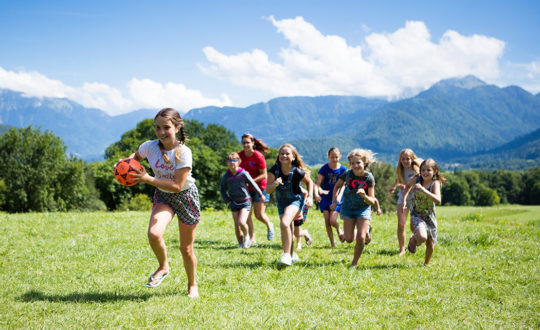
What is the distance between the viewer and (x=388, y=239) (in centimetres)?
1117

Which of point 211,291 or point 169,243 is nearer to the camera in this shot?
point 211,291

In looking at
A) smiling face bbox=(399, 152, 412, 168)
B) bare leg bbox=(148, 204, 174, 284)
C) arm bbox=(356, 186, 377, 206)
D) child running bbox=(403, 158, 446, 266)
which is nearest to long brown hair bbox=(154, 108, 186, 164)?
bare leg bbox=(148, 204, 174, 284)

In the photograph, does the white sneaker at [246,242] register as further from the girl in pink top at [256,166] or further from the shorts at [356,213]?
the shorts at [356,213]

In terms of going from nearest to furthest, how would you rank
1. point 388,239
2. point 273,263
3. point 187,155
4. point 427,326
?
point 427,326 → point 187,155 → point 273,263 → point 388,239

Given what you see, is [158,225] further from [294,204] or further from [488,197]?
[488,197]

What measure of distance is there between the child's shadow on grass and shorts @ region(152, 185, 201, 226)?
4.26 ft

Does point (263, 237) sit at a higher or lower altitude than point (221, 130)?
lower

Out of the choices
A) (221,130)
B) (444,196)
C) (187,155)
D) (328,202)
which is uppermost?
(221,130)

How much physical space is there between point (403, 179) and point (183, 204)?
583 cm

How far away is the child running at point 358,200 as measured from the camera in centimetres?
757

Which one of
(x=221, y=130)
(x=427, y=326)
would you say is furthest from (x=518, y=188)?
(x=427, y=326)

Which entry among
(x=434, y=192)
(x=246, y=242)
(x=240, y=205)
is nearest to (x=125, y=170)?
(x=240, y=205)

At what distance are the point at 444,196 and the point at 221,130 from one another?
233 feet

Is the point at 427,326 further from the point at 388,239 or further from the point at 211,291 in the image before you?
the point at 388,239
